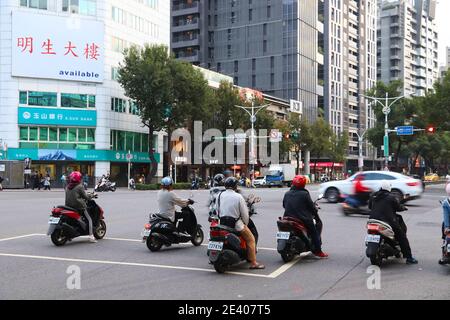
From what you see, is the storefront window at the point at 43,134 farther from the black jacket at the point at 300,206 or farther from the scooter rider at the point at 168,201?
the black jacket at the point at 300,206

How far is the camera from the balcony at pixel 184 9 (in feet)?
308

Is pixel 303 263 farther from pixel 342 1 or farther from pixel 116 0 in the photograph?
pixel 342 1

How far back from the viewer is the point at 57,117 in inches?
1997

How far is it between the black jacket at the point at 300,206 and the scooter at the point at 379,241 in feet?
3.39

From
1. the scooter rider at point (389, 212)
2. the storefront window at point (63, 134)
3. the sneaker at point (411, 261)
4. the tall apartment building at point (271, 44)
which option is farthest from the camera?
the tall apartment building at point (271, 44)

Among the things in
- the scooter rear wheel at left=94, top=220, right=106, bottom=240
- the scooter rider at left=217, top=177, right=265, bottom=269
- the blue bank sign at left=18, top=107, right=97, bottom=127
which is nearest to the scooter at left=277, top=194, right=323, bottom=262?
the scooter rider at left=217, top=177, right=265, bottom=269

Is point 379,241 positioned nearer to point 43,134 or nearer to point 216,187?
point 216,187

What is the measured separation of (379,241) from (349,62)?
10655 centimetres

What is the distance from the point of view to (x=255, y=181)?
59.3 metres

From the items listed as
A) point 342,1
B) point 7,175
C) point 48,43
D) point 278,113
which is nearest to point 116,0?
point 48,43

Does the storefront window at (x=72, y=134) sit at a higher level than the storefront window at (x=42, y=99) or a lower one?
lower

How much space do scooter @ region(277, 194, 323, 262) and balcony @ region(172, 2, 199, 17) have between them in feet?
293

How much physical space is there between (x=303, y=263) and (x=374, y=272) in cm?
127

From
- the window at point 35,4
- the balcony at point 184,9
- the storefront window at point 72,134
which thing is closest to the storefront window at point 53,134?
the storefront window at point 72,134
